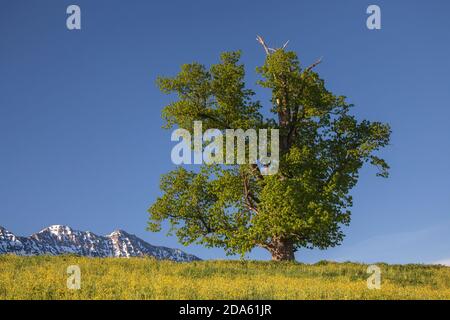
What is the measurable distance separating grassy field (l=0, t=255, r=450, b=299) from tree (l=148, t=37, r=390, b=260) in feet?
10.0

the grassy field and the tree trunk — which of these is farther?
the tree trunk

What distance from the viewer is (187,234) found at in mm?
42031

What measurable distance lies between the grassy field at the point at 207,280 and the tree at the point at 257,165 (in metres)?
3.05

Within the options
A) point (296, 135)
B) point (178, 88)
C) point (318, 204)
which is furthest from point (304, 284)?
point (178, 88)

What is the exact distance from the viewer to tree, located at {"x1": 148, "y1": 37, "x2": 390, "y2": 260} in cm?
3938

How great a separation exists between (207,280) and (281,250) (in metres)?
13.1

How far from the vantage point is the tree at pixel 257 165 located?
129 feet

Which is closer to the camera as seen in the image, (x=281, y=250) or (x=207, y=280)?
(x=207, y=280)

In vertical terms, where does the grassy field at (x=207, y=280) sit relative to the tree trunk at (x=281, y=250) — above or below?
below

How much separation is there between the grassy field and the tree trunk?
283 cm

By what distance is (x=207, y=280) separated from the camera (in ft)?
94.0

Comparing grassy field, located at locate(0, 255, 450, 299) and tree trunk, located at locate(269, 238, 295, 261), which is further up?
tree trunk, located at locate(269, 238, 295, 261)
